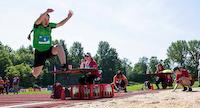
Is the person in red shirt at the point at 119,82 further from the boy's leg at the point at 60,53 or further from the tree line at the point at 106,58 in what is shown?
the tree line at the point at 106,58

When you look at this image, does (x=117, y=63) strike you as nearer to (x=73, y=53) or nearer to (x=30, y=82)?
(x=73, y=53)

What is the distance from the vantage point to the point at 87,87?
50.7 feet

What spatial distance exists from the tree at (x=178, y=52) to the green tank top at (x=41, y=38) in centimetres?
12140

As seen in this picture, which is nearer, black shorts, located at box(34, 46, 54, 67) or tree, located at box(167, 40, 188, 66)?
black shorts, located at box(34, 46, 54, 67)

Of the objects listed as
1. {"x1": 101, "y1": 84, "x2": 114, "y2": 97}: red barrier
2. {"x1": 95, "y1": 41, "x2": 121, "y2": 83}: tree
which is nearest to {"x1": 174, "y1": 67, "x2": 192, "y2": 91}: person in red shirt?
{"x1": 101, "y1": 84, "x2": 114, "y2": 97}: red barrier

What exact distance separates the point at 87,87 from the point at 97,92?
Result: 0.60 m

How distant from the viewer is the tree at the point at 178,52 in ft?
418

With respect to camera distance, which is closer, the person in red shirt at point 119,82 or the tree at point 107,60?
the person in red shirt at point 119,82

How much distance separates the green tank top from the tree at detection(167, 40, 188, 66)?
398 ft

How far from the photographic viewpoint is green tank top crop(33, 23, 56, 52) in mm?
8258

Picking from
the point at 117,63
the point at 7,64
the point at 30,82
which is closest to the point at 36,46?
the point at 30,82

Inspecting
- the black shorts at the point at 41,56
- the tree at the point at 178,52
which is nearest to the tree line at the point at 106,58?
the tree at the point at 178,52

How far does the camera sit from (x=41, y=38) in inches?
326

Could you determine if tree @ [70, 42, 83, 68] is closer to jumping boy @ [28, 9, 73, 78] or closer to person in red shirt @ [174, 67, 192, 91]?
person in red shirt @ [174, 67, 192, 91]
